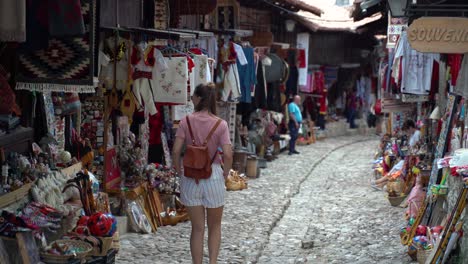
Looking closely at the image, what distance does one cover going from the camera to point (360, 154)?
27.5m

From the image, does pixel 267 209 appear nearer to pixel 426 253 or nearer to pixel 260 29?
pixel 426 253

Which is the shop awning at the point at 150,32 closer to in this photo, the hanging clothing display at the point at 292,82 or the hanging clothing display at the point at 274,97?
the hanging clothing display at the point at 274,97

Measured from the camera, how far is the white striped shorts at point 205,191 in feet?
28.0

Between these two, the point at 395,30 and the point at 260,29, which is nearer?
the point at 395,30

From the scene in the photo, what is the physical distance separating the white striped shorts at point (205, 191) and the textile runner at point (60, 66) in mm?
1528

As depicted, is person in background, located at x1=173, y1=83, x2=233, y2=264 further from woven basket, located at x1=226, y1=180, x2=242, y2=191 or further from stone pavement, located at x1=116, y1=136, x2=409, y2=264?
woven basket, located at x1=226, y1=180, x2=242, y2=191

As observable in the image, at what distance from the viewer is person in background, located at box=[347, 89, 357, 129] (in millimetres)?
36750

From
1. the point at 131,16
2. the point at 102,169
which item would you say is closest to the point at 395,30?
the point at 131,16

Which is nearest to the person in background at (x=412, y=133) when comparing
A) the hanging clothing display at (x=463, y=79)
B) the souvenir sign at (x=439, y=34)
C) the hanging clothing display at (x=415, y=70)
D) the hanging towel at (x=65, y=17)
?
the hanging clothing display at (x=415, y=70)

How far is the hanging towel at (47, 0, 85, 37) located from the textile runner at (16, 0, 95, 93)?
3.25 feet

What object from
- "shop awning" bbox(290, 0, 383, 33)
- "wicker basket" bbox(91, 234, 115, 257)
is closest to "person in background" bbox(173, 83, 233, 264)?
"wicker basket" bbox(91, 234, 115, 257)

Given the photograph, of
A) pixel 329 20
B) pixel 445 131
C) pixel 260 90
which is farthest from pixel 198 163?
pixel 329 20

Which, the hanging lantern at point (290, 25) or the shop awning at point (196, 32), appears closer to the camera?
the shop awning at point (196, 32)

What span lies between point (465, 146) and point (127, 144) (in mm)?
4890
